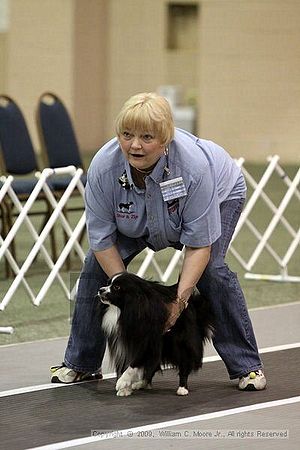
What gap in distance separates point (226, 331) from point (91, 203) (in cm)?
64

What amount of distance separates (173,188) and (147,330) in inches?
17.8

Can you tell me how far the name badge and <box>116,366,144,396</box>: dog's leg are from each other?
1.91ft

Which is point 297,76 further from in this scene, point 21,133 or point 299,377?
point 299,377


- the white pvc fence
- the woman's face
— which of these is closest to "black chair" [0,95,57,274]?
the white pvc fence

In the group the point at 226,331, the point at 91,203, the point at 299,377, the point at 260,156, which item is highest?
the point at 91,203

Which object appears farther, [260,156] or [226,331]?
[260,156]

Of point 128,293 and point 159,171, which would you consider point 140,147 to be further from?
point 128,293

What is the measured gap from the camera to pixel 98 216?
139 inches

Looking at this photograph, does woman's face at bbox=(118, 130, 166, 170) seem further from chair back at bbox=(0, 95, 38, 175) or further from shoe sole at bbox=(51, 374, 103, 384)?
chair back at bbox=(0, 95, 38, 175)

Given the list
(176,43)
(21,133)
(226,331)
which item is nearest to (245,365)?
(226,331)

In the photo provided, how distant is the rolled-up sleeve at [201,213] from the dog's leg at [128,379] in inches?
17.6

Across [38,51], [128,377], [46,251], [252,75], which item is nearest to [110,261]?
[128,377]

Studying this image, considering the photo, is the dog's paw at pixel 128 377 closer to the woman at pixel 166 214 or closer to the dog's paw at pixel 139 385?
the dog's paw at pixel 139 385

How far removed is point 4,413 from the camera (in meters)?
3.41
